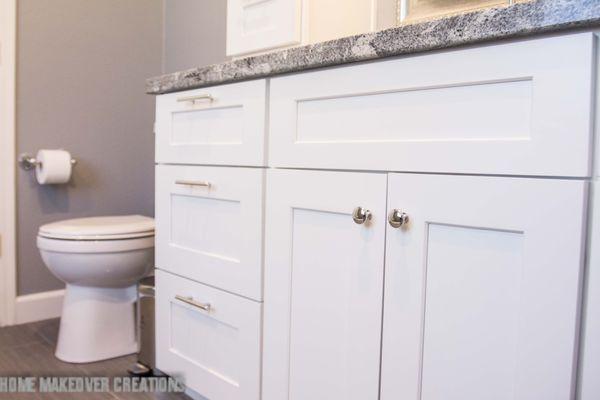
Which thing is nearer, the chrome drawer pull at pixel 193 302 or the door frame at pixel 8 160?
the chrome drawer pull at pixel 193 302

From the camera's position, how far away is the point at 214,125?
1.14 m

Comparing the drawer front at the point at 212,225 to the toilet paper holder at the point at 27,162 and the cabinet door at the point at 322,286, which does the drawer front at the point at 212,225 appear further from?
the toilet paper holder at the point at 27,162

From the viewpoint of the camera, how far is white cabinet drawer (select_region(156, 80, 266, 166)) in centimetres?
103

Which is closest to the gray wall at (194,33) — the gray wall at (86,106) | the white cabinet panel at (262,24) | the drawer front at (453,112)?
the gray wall at (86,106)

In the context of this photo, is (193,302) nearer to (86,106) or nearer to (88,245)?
(88,245)

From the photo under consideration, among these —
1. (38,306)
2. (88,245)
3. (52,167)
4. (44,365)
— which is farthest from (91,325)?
(52,167)

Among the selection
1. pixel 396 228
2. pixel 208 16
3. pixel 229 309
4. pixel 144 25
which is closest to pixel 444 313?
pixel 396 228

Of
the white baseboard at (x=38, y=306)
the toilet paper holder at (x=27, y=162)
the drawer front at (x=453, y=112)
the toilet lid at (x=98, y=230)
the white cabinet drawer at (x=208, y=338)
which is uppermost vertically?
the drawer front at (x=453, y=112)

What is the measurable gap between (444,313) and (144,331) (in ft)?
3.34

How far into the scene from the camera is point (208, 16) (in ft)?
6.95

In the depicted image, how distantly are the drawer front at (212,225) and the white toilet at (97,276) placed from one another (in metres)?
0.26

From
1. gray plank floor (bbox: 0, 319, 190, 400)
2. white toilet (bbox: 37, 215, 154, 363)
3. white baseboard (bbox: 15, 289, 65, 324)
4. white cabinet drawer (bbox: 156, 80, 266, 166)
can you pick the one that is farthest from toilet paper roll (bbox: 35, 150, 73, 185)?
white cabinet drawer (bbox: 156, 80, 266, 166)

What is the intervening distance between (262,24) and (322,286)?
1.06 m

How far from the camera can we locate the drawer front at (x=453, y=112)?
2.04 ft
